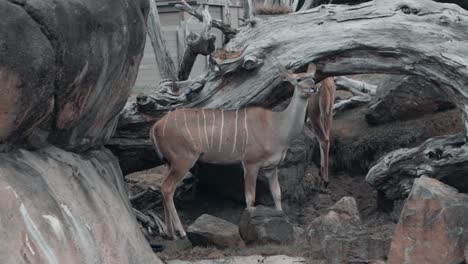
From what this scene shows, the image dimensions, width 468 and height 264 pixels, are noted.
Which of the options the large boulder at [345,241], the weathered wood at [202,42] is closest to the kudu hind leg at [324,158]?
the weathered wood at [202,42]

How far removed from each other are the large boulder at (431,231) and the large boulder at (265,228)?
1.07 meters

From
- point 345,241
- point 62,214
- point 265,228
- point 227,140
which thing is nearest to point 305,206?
point 227,140

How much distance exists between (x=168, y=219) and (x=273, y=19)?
1.97 meters

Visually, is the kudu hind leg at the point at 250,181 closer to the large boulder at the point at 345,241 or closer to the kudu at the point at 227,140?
the kudu at the point at 227,140

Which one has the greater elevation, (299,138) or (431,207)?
(431,207)

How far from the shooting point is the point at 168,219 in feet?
26.0

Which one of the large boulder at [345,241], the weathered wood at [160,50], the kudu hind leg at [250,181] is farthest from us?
the weathered wood at [160,50]

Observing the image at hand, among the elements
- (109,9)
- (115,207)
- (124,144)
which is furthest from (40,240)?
(124,144)

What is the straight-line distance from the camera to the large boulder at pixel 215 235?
277 inches

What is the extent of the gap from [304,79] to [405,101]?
6.95 feet

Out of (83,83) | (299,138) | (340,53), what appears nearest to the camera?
(83,83)

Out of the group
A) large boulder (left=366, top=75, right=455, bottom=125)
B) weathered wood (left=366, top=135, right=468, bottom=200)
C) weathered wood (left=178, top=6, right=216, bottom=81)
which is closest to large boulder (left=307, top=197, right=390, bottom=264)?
weathered wood (left=366, top=135, right=468, bottom=200)

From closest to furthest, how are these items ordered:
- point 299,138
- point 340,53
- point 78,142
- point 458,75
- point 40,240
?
point 40,240 < point 78,142 < point 458,75 < point 340,53 < point 299,138

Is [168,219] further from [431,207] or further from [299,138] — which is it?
[431,207]
